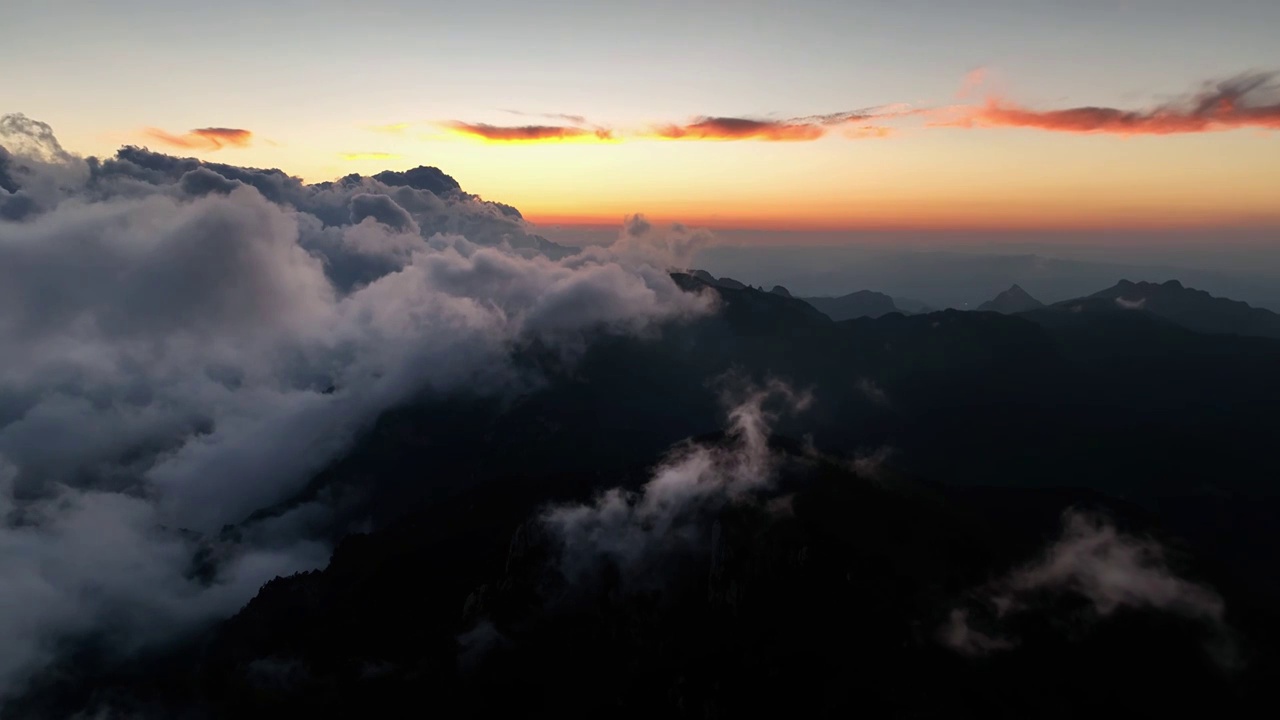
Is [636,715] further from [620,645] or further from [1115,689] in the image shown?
[1115,689]

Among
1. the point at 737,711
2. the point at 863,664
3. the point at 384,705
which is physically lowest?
the point at 384,705

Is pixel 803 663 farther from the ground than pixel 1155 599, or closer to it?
closer to it

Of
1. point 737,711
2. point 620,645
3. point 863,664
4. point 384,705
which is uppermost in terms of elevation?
point 863,664

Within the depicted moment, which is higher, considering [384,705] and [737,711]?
[737,711]

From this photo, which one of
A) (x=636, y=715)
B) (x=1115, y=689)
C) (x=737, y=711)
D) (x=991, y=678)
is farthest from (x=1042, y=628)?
(x=636, y=715)

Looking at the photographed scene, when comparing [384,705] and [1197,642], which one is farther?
[384,705]

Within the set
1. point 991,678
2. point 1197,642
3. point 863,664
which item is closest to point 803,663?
point 863,664

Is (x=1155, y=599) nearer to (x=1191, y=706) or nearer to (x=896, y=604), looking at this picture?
(x=1191, y=706)

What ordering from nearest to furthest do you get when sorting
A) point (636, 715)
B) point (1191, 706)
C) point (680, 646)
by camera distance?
1. point (1191, 706)
2. point (636, 715)
3. point (680, 646)

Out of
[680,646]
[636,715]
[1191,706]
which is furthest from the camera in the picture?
[680,646]
